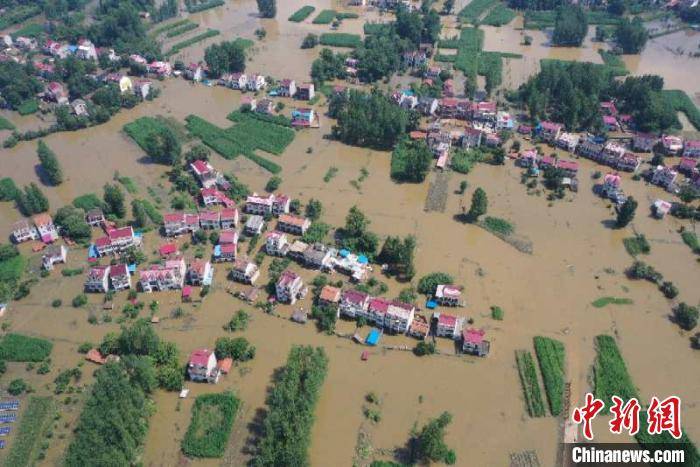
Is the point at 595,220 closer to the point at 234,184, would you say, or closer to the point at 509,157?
the point at 509,157

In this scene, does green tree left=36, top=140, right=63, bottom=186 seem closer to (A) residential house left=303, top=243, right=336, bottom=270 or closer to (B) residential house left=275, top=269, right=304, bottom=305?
(A) residential house left=303, top=243, right=336, bottom=270

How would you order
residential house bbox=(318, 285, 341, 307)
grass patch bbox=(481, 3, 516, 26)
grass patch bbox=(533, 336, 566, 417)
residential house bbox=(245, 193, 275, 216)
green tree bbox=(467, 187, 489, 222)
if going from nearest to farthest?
grass patch bbox=(533, 336, 566, 417), residential house bbox=(318, 285, 341, 307), green tree bbox=(467, 187, 489, 222), residential house bbox=(245, 193, 275, 216), grass patch bbox=(481, 3, 516, 26)

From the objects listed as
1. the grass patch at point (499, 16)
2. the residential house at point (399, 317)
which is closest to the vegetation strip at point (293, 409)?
the residential house at point (399, 317)

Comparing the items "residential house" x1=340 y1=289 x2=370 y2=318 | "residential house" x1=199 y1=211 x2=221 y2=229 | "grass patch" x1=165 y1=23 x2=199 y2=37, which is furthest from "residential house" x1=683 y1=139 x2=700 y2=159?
"grass patch" x1=165 y1=23 x2=199 y2=37

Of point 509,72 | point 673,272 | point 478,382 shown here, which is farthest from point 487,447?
point 509,72

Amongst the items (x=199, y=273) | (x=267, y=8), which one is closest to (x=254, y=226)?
(x=199, y=273)
